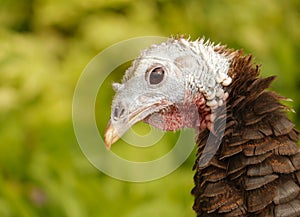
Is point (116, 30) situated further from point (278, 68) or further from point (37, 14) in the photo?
point (278, 68)

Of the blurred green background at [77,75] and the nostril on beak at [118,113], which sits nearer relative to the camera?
the nostril on beak at [118,113]

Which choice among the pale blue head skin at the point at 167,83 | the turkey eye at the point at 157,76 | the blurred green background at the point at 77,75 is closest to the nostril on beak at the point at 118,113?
the pale blue head skin at the point at 167,83

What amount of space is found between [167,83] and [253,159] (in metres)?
0.30

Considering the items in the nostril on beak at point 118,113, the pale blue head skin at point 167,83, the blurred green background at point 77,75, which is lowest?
the nostril on beak at point 118,113

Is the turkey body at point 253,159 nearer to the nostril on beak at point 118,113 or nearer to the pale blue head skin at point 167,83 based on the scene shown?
the pale blue head skin at point 167,83

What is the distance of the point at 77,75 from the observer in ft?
14.3

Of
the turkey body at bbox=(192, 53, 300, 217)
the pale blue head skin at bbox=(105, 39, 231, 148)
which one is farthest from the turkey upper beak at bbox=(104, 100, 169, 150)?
the turkey body at bbox=(192, 53, 300, 217)

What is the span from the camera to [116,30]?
4.40 metres

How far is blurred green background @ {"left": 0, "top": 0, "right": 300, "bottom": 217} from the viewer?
3502 millimetres

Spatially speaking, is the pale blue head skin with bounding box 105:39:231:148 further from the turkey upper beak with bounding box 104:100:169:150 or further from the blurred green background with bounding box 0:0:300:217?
the blurred green background with bounding box 0:0:300:217

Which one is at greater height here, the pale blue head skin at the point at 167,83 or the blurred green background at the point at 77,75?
the blurred green background at the point at 77,75

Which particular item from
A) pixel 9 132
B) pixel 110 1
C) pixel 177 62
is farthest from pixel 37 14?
pixel 177 62

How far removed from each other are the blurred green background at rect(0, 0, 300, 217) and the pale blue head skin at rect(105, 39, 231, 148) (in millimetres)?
964

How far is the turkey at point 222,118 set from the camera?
209 cm
